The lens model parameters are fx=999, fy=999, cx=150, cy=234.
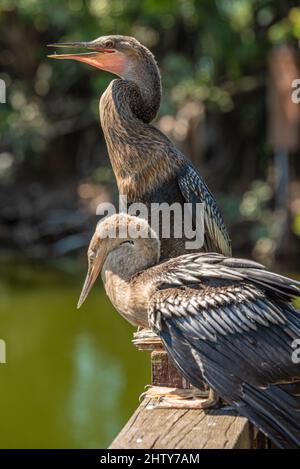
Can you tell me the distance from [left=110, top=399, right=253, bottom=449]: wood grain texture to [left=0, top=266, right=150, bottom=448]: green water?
5179 millimetres

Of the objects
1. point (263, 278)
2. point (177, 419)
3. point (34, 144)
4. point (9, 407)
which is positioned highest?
point (34, 144)

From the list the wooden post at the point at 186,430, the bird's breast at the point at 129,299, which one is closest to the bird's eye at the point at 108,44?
the bird's breast at the point at 129,299

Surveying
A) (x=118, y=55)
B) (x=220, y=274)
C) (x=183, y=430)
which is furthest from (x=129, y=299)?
(x=118, y=55)

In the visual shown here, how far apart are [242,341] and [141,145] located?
1.83m

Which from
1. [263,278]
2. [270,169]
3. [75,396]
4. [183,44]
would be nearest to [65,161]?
[183,44]

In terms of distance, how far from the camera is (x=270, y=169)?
52.0ft

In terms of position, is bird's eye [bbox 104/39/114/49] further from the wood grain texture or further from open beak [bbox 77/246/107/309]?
the wood grain texture

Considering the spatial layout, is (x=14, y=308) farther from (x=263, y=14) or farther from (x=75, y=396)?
(x=263, y=14)

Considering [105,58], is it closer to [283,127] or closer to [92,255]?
[92,255]

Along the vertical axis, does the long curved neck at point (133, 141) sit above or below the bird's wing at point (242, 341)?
above

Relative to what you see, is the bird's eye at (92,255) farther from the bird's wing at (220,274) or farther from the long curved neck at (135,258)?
the bird's wing at (220,274)

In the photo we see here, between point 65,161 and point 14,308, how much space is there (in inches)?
243

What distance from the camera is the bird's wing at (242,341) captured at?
306 cm

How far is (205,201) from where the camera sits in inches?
193
